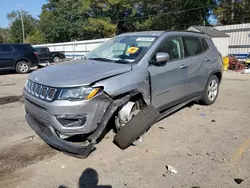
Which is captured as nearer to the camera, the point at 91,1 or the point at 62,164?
the point at 62,164

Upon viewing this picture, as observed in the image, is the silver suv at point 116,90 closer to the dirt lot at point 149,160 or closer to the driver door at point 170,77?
the driver door at point 170,77

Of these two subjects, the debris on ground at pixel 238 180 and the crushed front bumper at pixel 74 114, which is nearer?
the debris on ground at pixel 238 180

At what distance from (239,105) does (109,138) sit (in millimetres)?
3791

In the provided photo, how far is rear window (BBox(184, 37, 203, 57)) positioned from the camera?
485 cm

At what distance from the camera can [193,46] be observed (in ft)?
16.7

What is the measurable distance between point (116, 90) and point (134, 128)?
0.65 meters

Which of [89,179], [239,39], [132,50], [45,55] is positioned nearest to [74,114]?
[89,179]

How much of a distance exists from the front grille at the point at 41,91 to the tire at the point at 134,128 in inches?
44.6

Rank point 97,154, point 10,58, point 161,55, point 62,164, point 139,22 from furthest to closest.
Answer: point 139,22 < point 10,58 < point 161,55 < point 97,154 < point 62,164

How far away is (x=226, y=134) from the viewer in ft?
13.9

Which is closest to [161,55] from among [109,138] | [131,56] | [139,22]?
[131,56]

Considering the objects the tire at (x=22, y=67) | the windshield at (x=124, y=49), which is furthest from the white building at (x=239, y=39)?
the tire at (x=22, y=67)

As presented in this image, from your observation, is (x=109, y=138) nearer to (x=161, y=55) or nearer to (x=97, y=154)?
(x=97, y=154)

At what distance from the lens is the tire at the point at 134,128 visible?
3.50 meters
